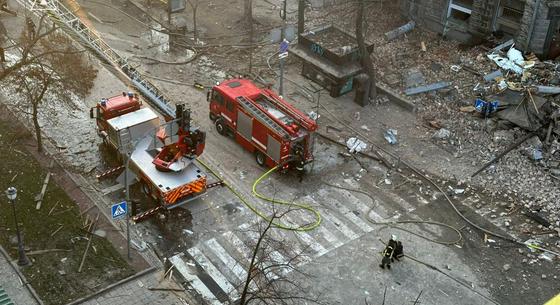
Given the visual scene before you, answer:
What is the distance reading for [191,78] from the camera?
112 feet

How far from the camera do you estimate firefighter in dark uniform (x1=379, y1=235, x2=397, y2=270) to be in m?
23.3

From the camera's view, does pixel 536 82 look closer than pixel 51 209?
No

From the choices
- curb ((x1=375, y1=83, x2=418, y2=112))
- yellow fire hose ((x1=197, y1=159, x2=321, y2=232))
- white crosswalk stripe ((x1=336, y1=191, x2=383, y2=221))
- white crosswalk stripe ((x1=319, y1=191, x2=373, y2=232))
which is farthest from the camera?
curb ((x1=375, y1=83, x2=418, y2=112))

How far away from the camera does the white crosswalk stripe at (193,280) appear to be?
2227 cm

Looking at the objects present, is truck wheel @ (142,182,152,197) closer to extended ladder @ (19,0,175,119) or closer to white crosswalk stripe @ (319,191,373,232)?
extended ladder @ (19,0,175,119)

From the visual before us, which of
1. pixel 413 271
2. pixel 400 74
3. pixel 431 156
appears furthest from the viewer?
pixel 400 74

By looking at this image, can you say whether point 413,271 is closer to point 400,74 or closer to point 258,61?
point 400,74

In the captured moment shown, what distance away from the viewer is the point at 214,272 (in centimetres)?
2319

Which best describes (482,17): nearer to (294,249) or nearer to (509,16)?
(509,16)

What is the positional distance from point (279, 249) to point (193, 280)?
10.6 ft

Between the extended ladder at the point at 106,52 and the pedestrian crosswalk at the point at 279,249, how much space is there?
804cm

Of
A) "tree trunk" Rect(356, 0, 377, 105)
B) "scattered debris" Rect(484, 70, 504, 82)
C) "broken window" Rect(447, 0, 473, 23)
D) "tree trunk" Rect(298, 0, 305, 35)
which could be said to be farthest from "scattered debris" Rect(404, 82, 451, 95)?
"tree trunk" Rect(298, 0, 305, 35)

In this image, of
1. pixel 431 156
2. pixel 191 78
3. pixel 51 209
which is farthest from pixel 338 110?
pixel 51 209

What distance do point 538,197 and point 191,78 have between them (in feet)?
56.4
